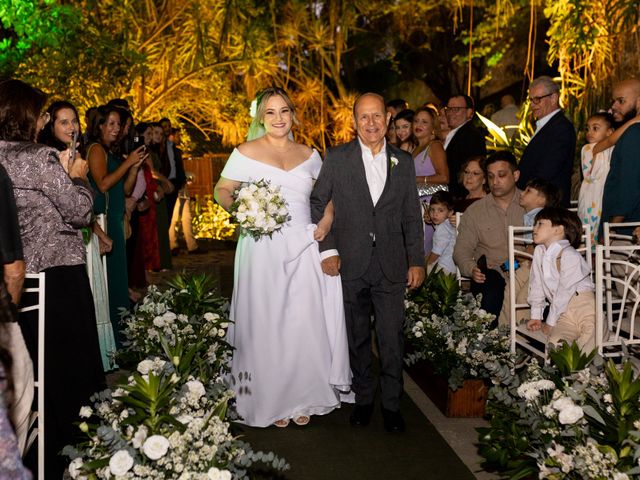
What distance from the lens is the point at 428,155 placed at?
788 centimetres

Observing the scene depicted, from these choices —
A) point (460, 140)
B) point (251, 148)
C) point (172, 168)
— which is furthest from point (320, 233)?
point (172, 168)

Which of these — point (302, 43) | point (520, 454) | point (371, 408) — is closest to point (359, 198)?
point (371, 408)

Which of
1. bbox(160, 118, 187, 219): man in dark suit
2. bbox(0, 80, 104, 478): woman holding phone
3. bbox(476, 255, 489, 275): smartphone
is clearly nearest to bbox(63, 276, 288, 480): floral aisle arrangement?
bbox(0, 80, 104, 478): woman holding phone

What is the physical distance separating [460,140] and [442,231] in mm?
1015

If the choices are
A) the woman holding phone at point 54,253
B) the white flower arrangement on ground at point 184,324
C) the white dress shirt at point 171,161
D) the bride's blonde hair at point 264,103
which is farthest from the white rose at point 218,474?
the white dress shirt at point 171,161

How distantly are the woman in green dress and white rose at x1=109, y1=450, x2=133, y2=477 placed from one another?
387cm

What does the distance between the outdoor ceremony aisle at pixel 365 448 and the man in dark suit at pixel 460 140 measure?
118 inches

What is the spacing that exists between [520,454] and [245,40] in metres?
13.4

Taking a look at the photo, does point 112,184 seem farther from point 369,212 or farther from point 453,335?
point 453,335

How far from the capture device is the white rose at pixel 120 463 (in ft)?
10.4

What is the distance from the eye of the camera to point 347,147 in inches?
209

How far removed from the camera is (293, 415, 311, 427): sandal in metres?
5.52

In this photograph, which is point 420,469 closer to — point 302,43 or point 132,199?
point 132,199

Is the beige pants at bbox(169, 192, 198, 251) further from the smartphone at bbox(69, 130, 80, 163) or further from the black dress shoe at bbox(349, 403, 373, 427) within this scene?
the black dress shoe at bbox(349, 403, 373, 427)
